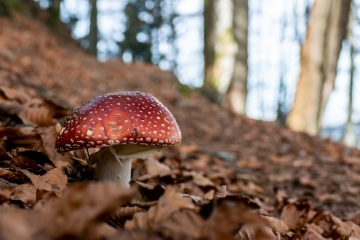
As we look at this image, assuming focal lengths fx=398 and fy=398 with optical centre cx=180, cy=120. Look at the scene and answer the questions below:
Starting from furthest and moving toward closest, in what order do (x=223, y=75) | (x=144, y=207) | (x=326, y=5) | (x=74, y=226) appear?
(x=223, y=75) → (x=326, y=5) → (x=144, y=207) → (x=74, y=226)

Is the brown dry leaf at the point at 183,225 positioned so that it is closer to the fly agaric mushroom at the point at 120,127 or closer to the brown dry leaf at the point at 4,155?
the fly agaric mushroom at the point at 120,127

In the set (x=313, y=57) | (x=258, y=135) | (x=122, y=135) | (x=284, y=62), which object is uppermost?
(x=122, y=135)

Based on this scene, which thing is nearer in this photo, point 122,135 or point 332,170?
point 122,135

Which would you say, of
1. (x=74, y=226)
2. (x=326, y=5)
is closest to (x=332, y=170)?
(x=326, y=5)

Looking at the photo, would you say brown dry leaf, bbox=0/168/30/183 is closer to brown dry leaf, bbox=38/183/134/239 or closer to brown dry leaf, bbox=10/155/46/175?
brown dry leaf, bbox=10/155/46/175

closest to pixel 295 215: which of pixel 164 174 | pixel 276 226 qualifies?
pixel 276 226

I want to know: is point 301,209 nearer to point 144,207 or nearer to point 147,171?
point 147,171

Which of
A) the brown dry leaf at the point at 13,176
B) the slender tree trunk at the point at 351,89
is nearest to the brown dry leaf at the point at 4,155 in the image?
the brown dry leaf at the point at 13,176
